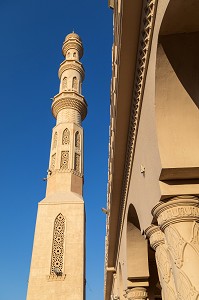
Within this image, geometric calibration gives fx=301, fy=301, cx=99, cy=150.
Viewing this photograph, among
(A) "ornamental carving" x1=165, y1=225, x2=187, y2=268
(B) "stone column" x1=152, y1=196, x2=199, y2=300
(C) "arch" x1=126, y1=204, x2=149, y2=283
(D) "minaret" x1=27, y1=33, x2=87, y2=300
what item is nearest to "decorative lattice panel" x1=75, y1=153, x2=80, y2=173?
(D) "minaret" x1=27, y1=33, x2=87, y2=300

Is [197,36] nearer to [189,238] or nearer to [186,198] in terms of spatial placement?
[186,198]

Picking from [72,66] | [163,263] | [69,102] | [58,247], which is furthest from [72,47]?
[163,263]

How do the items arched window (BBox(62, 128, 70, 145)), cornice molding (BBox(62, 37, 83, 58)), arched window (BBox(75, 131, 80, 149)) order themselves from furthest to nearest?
cornice molding (BBox(62, 37, 83, 58)), arched window (BBox(75, 131, 80, 149)), arched window (BBox(62, 128, 70, 145))

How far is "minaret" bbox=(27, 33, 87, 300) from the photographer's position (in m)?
12.4

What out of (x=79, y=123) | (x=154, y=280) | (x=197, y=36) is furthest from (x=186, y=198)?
(x=79, y=123)

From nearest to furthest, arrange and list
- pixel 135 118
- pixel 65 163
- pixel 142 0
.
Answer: pixel 142 0
pixel 135 118
pixel 65 163

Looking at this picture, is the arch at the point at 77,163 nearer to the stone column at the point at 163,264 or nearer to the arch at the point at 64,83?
the arch at the point at 64,83

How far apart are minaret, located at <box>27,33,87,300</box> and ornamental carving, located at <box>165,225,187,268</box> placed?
427 inches

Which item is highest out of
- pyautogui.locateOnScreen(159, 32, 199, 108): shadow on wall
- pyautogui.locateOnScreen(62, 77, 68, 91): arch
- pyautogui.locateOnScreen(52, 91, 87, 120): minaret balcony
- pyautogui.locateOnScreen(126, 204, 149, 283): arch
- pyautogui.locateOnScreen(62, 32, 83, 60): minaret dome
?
pyautogui.locateOnScreen(62, 32, 83, 60): minaret dome

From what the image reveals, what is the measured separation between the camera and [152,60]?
9.89ft

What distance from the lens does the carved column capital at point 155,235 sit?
3.57 meters

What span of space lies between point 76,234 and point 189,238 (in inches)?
451

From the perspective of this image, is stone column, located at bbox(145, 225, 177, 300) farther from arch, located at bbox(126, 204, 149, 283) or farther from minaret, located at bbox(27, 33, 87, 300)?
minaret, located at bbox(27, 33, 87, 300)

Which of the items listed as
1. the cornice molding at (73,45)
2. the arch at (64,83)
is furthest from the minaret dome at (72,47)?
the arch at (64,83)
